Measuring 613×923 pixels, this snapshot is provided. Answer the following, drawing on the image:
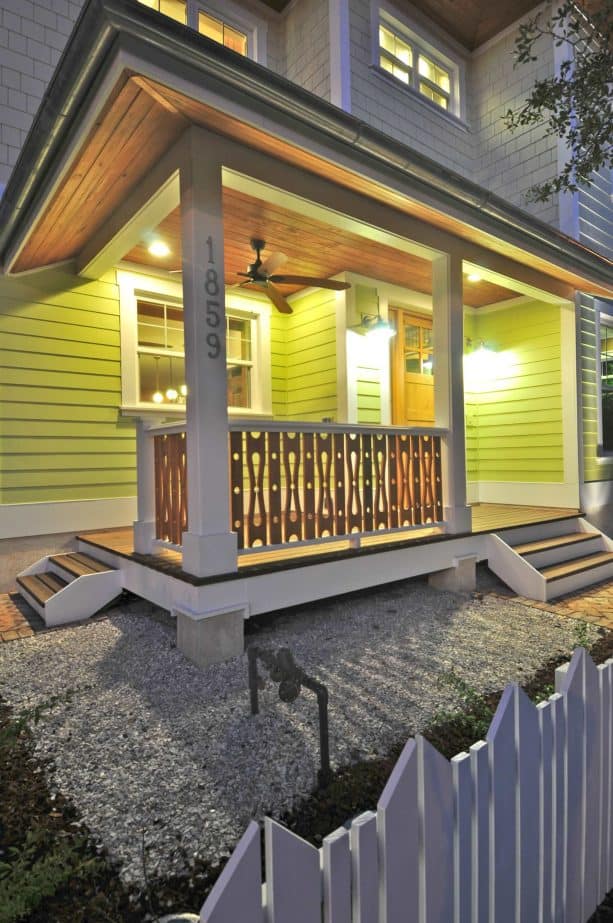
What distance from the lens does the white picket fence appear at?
0.87 m

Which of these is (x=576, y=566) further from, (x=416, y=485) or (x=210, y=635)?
(x=210, y=635)

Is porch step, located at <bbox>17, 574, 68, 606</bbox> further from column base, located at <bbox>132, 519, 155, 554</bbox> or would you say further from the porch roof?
the porch roof

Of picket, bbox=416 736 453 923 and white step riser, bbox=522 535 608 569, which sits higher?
picket, bbox=416 736 453 923

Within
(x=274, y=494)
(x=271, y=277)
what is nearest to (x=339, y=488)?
(x=274, y=494)

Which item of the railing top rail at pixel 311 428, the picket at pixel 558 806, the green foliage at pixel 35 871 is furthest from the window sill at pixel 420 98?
the green foliage at pixel 35 871

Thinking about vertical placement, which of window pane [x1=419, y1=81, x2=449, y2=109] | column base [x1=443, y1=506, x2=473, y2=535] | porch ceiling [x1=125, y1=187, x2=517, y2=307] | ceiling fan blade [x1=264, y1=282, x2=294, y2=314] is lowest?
column base [x1=443, y1=506, x2=473, y2=535]

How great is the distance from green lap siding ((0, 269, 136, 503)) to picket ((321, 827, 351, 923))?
437 cm

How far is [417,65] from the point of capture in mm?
6449

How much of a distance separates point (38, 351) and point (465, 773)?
4.78 meters

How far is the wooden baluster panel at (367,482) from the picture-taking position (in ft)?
12.6

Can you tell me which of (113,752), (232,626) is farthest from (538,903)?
Answer: (232,626)

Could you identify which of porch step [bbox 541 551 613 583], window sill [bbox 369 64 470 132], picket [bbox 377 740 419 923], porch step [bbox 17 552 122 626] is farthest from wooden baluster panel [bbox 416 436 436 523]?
window sill [bbox 369 64 470 132]

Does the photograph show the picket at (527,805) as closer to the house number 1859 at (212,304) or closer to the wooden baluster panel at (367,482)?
the house number 1859 at (212,304)

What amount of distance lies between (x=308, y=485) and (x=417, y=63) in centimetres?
634
